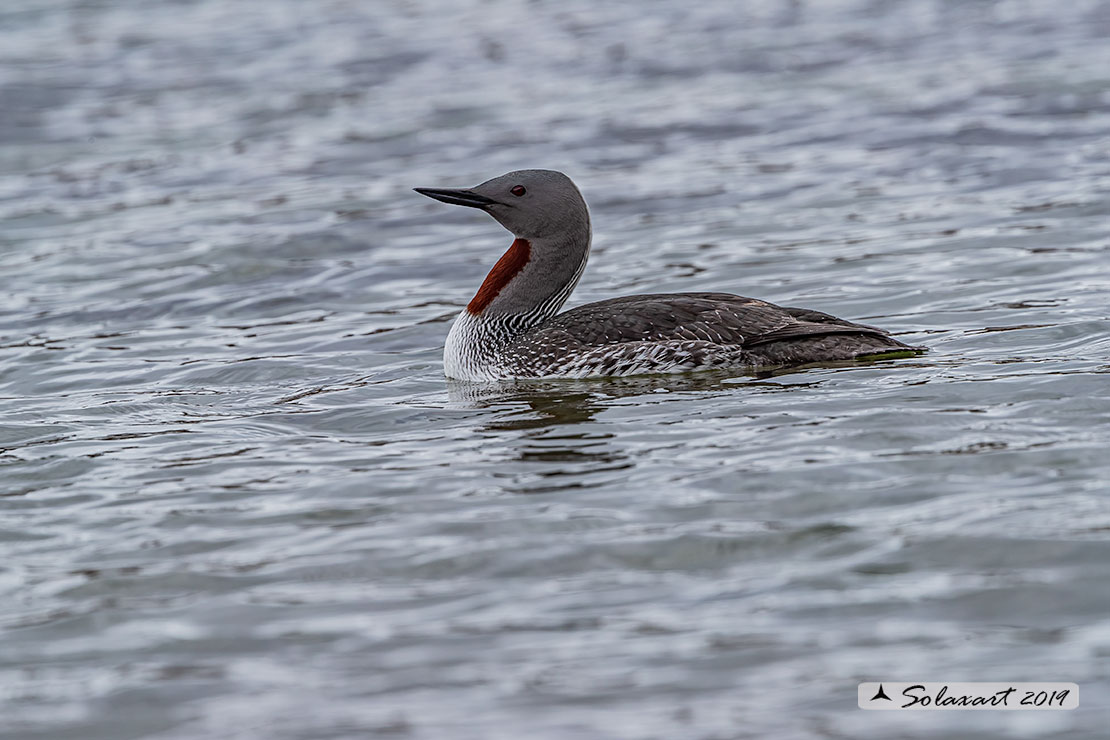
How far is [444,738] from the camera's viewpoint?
4707mm

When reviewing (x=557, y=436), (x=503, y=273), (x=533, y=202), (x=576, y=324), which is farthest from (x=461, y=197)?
(x=557, y=436)

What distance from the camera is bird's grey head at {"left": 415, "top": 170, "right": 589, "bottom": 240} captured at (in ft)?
29.3

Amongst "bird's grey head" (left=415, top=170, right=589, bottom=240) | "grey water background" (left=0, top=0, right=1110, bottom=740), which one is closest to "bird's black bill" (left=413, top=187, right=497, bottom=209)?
"bird's grey head" (left=415, top=170, right=589, bottom=240)

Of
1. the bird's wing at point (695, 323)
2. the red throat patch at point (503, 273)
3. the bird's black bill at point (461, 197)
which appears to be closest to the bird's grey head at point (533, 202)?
the bird's black bill at point (461, 197)

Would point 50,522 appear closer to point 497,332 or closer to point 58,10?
point 497,332

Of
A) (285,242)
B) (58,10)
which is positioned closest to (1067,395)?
(285,242)

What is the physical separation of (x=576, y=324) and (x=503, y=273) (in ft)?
2.24

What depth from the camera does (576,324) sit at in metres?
8.83

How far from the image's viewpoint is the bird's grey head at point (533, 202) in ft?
29.3

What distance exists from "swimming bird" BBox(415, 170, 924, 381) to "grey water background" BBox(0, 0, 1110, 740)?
0.62ft

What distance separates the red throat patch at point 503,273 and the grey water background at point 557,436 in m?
0.50

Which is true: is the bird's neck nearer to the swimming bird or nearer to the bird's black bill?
the swimming bird

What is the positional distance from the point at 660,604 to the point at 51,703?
6.56 feet

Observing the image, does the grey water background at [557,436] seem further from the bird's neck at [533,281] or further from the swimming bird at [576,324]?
the bird's neck at [533,281]
